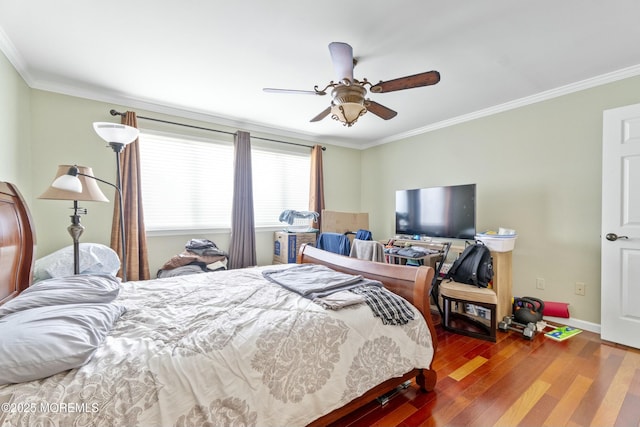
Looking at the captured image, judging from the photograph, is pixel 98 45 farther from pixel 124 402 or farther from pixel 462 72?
pixel 462 72

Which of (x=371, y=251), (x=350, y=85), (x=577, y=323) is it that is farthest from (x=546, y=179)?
(x=350, y=85)

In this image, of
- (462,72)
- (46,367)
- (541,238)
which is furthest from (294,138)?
(46,367)

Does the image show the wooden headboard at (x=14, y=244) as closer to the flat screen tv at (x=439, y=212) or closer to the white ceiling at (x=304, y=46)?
the white ceiling at (x=304, y=46)

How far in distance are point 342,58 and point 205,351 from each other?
1893 mm

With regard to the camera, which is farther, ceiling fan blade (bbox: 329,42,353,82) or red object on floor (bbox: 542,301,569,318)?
red object on floor (bbox: 542,301,569,318)

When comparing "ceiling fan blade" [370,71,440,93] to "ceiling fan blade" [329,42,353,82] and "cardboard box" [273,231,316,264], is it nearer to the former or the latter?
"ceiling fan blade" [329,42,353,82]

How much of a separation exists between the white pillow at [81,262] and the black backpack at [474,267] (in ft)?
11.2

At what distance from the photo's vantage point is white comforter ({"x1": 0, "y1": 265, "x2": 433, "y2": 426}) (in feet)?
2.85

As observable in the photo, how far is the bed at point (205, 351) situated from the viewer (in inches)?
34.7

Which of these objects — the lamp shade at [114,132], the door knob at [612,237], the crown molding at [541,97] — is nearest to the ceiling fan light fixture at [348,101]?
the lamp shade at [114,132]

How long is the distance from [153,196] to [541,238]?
4496mm

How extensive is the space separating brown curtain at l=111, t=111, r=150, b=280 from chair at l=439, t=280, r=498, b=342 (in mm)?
3301

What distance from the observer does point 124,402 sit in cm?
89

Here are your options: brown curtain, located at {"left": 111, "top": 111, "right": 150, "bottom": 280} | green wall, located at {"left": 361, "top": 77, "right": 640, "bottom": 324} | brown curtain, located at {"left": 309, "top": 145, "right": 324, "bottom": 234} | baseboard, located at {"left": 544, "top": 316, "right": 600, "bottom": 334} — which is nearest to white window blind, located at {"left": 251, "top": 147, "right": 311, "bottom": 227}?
brown curtain, located at {"left": 309, "top": 145, "right": 324, "bottom": 234}
